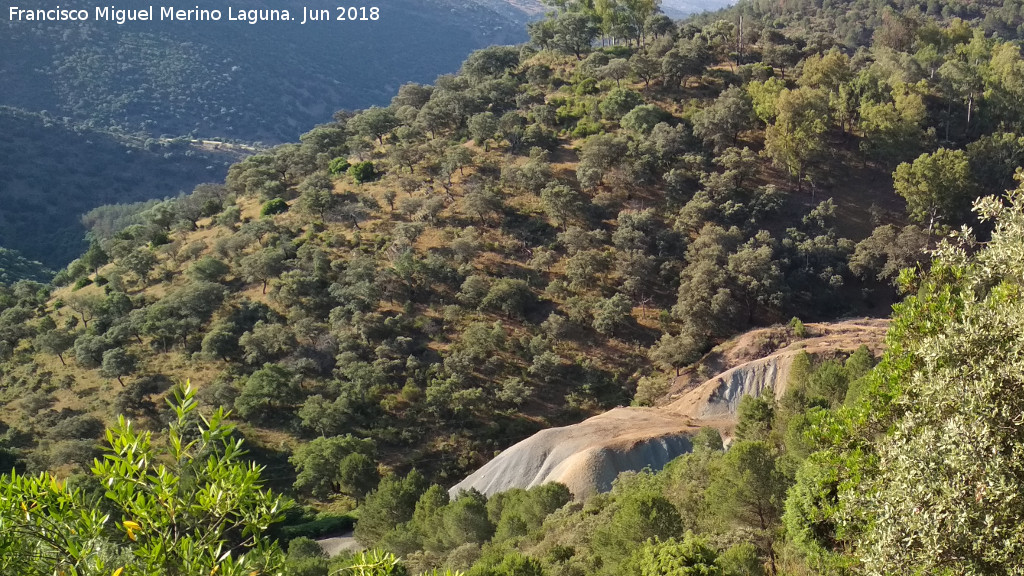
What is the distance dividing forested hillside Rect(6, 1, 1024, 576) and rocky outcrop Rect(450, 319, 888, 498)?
9.63 feet

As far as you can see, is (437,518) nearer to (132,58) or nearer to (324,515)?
(324,515)

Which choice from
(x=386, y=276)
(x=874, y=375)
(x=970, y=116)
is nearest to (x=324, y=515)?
(x=386, y=276)

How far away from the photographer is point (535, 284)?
2217 inches

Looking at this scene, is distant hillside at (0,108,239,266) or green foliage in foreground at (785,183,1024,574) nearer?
Answer: green foliage in foreground at (785,183,1024,574)

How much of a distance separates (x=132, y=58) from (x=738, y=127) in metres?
194

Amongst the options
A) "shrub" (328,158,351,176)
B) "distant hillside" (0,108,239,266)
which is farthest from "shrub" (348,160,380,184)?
"distant hillside" (0,108,239,266)

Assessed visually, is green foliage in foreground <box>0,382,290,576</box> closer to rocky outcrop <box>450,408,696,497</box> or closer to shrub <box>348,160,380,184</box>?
rocky outcrop <box>450,408,696,497</box>

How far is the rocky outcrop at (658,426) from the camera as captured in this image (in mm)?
37125

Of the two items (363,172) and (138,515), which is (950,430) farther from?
(363,172)

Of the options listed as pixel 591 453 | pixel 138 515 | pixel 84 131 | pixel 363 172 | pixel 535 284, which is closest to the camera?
pixel 138 515

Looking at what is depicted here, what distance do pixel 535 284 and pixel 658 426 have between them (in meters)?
19.3

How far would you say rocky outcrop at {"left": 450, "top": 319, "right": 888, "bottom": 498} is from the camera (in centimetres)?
3712

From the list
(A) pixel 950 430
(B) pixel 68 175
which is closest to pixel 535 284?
(A) pixel 950 430

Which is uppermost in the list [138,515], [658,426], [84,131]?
[84,131]
